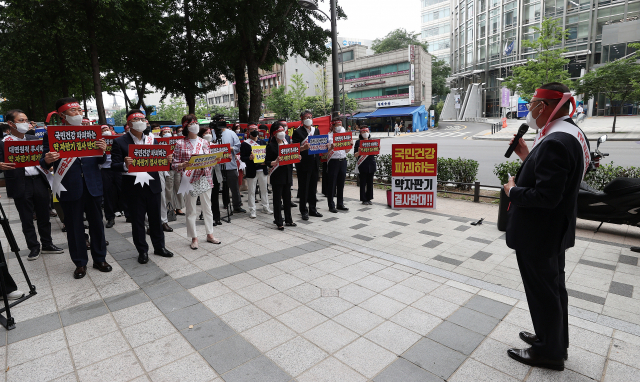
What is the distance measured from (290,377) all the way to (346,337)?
726 mm

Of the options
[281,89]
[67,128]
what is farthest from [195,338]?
[281,89]

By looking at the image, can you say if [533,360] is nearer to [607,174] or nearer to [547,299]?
[547,299]

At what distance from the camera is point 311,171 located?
307 inches

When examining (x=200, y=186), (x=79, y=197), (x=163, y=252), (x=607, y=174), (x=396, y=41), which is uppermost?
(x=396, y=41)

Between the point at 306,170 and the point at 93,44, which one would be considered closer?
the point at 306,170

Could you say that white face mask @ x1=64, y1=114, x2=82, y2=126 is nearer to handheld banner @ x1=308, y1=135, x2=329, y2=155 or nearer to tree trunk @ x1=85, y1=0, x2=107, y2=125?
handheld banner @ x1=308, y1=135, x2=329, y2=155

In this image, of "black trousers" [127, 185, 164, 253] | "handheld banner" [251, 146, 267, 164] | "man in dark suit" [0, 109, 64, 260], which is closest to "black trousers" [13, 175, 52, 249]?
"man in dark suit" [0, 109, 64, 260]

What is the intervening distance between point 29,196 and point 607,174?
35.2 ft

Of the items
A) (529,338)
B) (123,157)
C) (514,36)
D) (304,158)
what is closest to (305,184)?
(304,158)

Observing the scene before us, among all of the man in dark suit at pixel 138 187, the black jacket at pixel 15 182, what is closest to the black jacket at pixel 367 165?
the man in dark suit at pixel 138 187

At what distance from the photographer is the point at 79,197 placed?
186 inches

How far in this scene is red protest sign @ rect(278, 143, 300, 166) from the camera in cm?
696

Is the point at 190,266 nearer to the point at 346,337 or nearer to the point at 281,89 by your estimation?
the point at 346,337

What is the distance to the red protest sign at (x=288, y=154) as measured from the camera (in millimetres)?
6957
